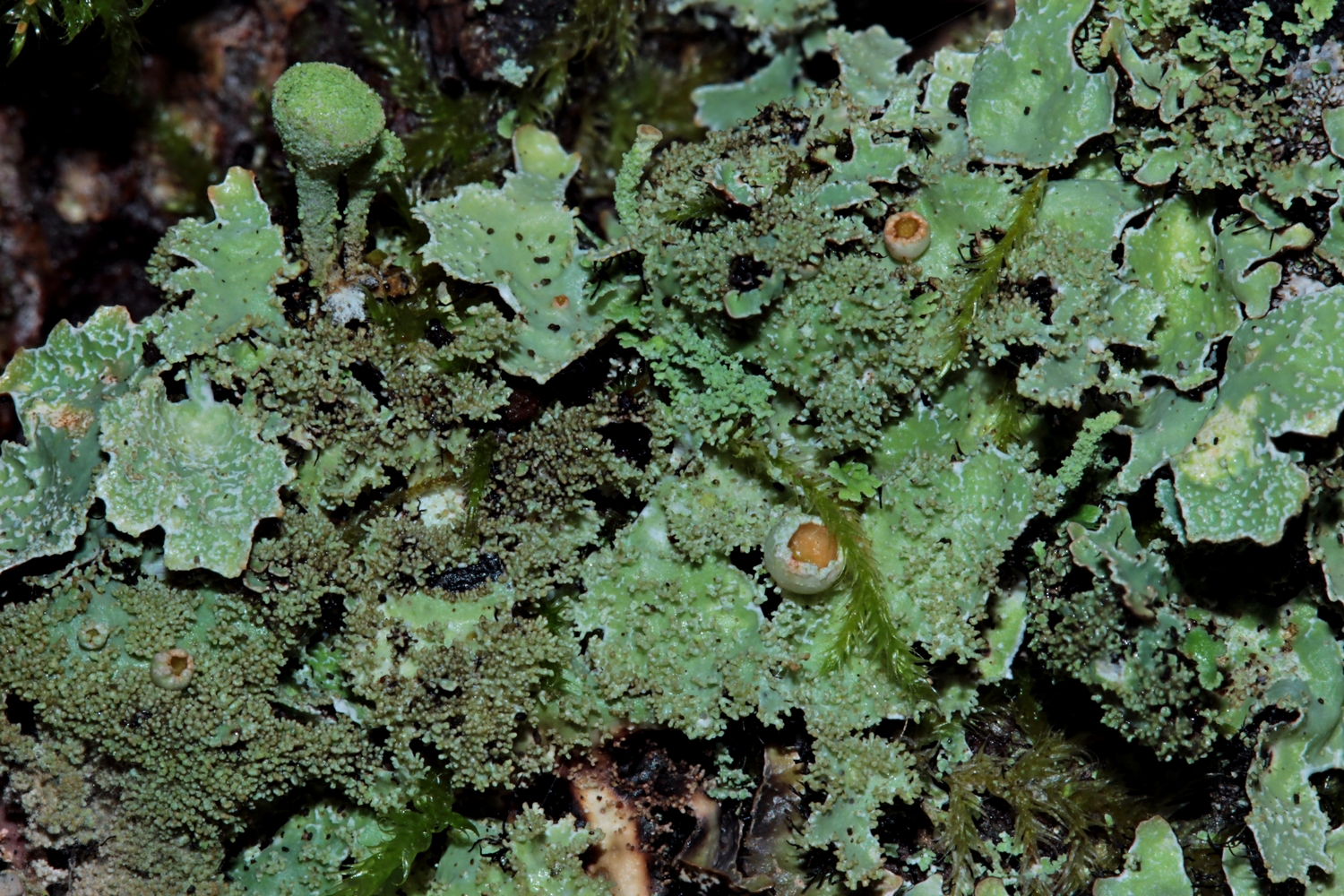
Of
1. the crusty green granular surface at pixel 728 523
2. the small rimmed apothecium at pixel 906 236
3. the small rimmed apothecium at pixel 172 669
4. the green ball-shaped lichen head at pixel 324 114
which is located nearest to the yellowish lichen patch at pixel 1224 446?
the crusty green granular surface at pixel 728 523

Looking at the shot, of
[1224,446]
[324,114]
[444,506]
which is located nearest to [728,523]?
[444,506]

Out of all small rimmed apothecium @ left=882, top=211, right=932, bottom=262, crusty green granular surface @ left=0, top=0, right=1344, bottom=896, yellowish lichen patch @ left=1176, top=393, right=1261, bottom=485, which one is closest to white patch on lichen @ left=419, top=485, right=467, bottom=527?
crusty green granular surface @ left=0, top=0, right=1344, bottom=896

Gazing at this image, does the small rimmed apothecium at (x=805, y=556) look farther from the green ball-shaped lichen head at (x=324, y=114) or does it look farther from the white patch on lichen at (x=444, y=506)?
the green ball-shaped lichen head at (x=324, y=114)

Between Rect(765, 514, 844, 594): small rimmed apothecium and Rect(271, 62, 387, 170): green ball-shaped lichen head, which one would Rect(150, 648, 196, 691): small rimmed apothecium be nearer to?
Rect(271, 62, 387, 170): green ball-shaped lichen head

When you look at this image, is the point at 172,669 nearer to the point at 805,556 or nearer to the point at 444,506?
the point at 444,506

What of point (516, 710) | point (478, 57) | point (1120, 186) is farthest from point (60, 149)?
point (1120, 186)
